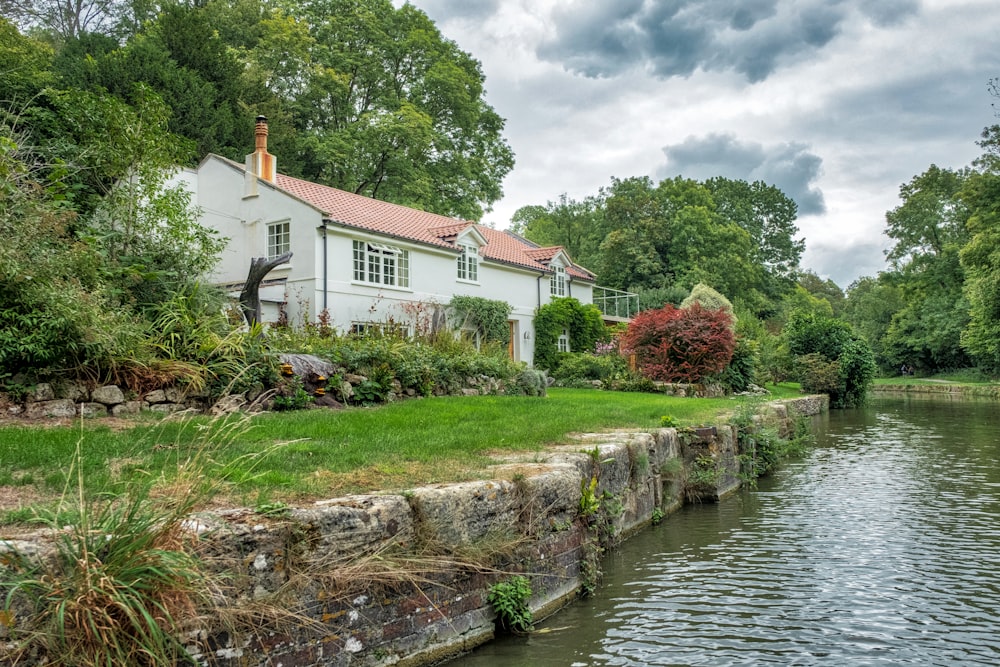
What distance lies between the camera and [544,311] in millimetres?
29703

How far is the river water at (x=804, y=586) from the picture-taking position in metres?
4.83

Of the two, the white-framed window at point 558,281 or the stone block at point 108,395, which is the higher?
the white-framed window at point 558,281

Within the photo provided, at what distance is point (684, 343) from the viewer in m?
21.9

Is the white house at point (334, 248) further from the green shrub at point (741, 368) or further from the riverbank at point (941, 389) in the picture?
the riverbank at point (941, 389)

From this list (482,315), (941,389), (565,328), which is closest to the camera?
(482,315)

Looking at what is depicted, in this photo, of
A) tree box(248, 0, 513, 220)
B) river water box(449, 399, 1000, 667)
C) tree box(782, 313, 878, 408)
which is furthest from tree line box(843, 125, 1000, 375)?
river water box(449, 399, 1000, 667)

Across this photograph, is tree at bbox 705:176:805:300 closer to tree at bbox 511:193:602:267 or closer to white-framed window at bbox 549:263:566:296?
tree at bbox 511:193:602:267

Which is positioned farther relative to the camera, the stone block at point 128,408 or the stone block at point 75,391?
the stone block at point 128,408

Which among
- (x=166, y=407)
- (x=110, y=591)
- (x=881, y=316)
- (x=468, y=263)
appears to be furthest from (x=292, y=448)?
(x=881, y=316)

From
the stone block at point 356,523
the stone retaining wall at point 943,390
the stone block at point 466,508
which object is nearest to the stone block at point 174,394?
the stone block at point 466,508

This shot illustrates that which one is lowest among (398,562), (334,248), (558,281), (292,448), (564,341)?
(398,562)

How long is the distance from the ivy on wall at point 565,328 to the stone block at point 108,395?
20.4 meters

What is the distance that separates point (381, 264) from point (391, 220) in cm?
255

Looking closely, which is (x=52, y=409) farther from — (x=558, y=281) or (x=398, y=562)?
(x=558, y=281)
